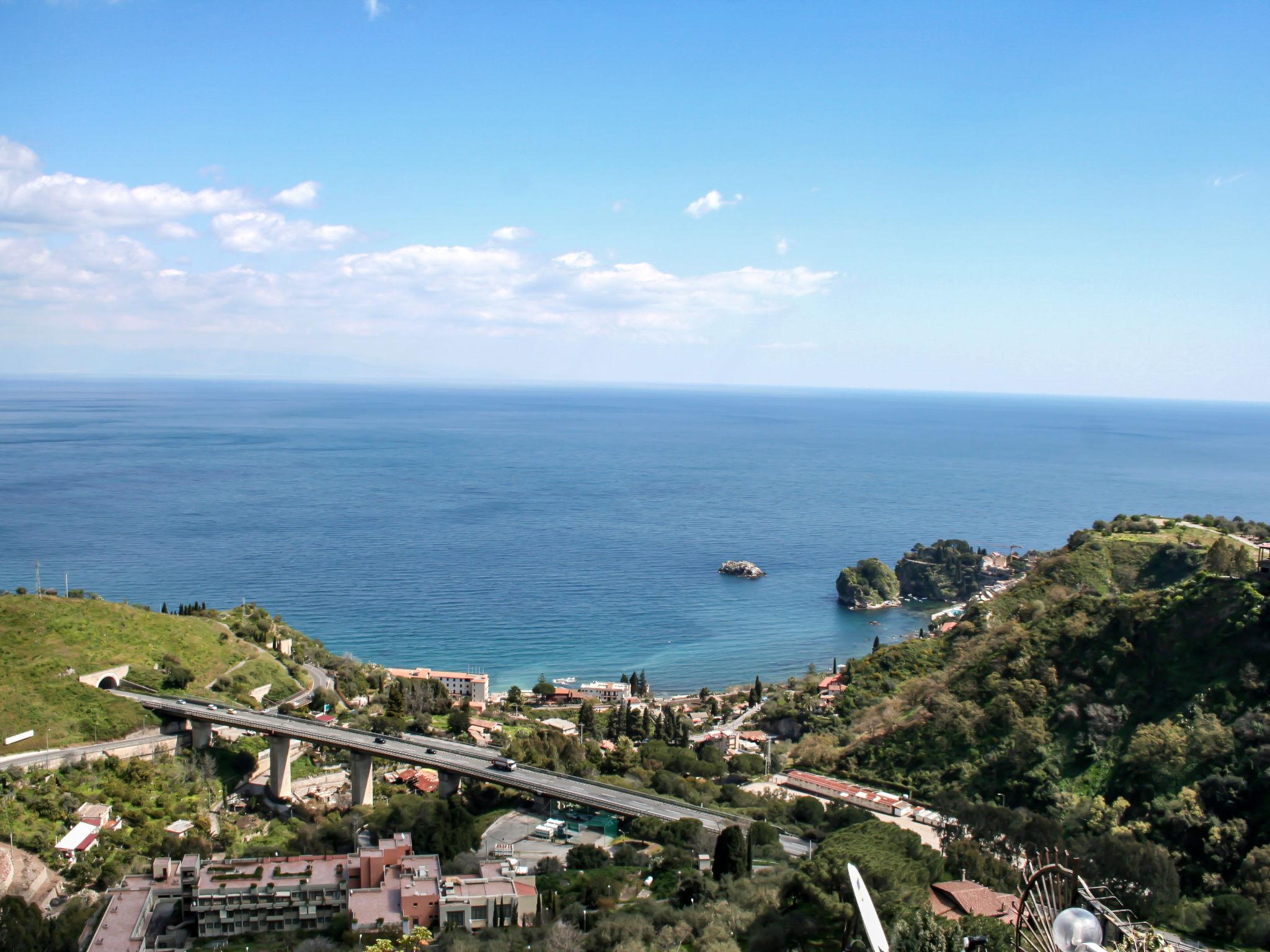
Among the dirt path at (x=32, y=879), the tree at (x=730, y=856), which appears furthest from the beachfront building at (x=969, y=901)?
the dirt path at (x=32, y=879)

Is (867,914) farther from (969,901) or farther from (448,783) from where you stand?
(448,783)

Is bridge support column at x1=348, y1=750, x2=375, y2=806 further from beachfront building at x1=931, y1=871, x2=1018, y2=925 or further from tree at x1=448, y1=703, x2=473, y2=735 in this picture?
beachfront building at x1=931, y1=871, x2=1018, y2=925

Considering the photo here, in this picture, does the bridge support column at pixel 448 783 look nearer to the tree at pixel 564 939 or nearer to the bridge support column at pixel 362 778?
the bridge support column at pixel 362 778

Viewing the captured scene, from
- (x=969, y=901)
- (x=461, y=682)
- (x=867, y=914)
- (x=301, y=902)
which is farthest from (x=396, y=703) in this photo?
(x=867, y=914)

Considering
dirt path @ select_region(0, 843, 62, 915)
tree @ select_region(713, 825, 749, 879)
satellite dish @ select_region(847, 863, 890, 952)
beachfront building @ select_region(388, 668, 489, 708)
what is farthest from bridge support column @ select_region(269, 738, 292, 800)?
satellite dish @ select_region(847, 863, 890, 952)

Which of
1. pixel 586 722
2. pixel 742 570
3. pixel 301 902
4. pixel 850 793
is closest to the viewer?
pixel 301 902

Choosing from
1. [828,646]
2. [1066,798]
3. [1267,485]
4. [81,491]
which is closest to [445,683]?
[828,646]
